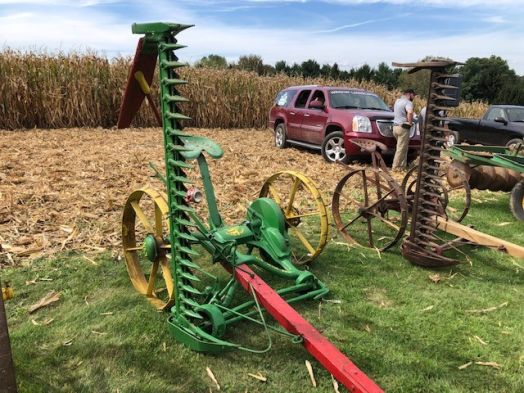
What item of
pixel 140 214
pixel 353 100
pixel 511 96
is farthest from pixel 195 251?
→ pixel 511 96

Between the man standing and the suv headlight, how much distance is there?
1.84ft

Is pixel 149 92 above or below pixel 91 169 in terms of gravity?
above

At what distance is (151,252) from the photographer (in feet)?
11.9

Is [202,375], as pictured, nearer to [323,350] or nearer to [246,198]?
[323,350]

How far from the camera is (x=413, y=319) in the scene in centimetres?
366

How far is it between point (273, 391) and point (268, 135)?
47.7 feet

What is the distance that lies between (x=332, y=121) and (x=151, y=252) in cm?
766

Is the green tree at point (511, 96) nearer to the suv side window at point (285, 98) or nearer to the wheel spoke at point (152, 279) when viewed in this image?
the suv side window at point (285, 98)

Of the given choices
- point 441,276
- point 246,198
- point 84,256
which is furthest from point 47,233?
point 441,276

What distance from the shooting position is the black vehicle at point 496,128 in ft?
44.9

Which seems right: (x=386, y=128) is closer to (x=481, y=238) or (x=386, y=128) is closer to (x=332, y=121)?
(x=332, y=121)

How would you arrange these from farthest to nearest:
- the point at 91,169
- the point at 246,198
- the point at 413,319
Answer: the point at 91,169
the point at 246,198
the point at 413,319

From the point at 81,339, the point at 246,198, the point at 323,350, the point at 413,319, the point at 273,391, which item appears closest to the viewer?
the point at 323,350

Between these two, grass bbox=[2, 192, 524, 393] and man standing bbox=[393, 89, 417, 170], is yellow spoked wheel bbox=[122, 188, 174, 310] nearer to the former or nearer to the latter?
grass bbox=[2, 192, 524, 393]
